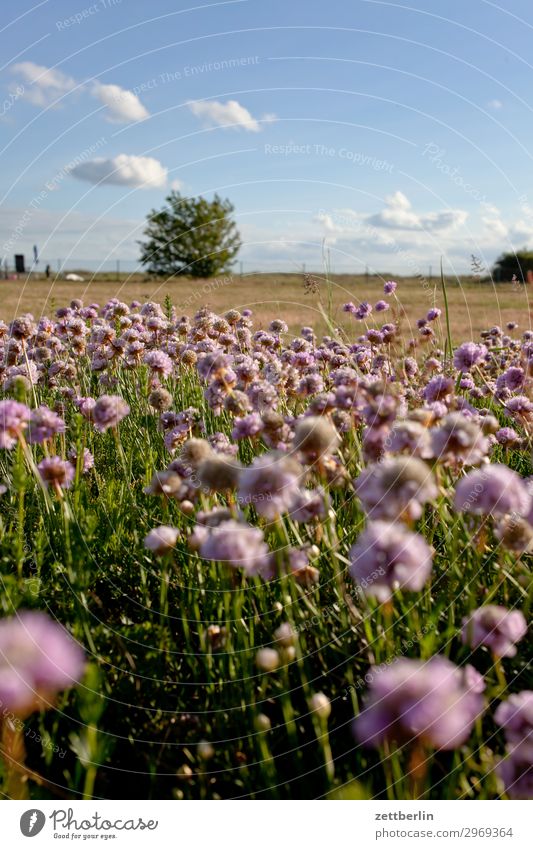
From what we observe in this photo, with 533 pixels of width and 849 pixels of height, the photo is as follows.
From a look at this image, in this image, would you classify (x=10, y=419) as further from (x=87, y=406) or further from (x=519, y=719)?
(x=519, y=719)

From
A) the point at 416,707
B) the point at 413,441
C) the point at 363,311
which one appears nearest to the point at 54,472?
the point at 413,441

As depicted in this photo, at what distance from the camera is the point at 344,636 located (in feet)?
8.05

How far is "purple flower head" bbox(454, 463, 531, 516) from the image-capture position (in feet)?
6.39

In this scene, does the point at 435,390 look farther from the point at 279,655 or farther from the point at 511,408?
the point at 279,655

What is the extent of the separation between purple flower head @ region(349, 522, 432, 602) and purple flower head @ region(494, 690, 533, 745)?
0.38 metres

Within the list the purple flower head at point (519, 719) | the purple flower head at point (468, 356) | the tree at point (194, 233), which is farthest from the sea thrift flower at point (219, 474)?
the tree at point (194, 233)

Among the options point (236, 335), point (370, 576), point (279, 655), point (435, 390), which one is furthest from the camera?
point (236, 335)

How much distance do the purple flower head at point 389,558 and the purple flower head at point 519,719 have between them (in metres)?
0.38

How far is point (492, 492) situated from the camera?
195cm

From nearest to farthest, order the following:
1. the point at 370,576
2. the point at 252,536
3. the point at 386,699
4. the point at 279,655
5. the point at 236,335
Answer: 1. the point at 386,699
2. the point at 370,576
3. the point at 252,536
4. the point at 279,655
5. the point at 236,335

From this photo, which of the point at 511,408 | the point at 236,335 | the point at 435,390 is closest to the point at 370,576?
the point at 435,390

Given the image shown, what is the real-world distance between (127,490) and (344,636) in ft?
6.29

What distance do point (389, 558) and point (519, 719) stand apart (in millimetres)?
489
